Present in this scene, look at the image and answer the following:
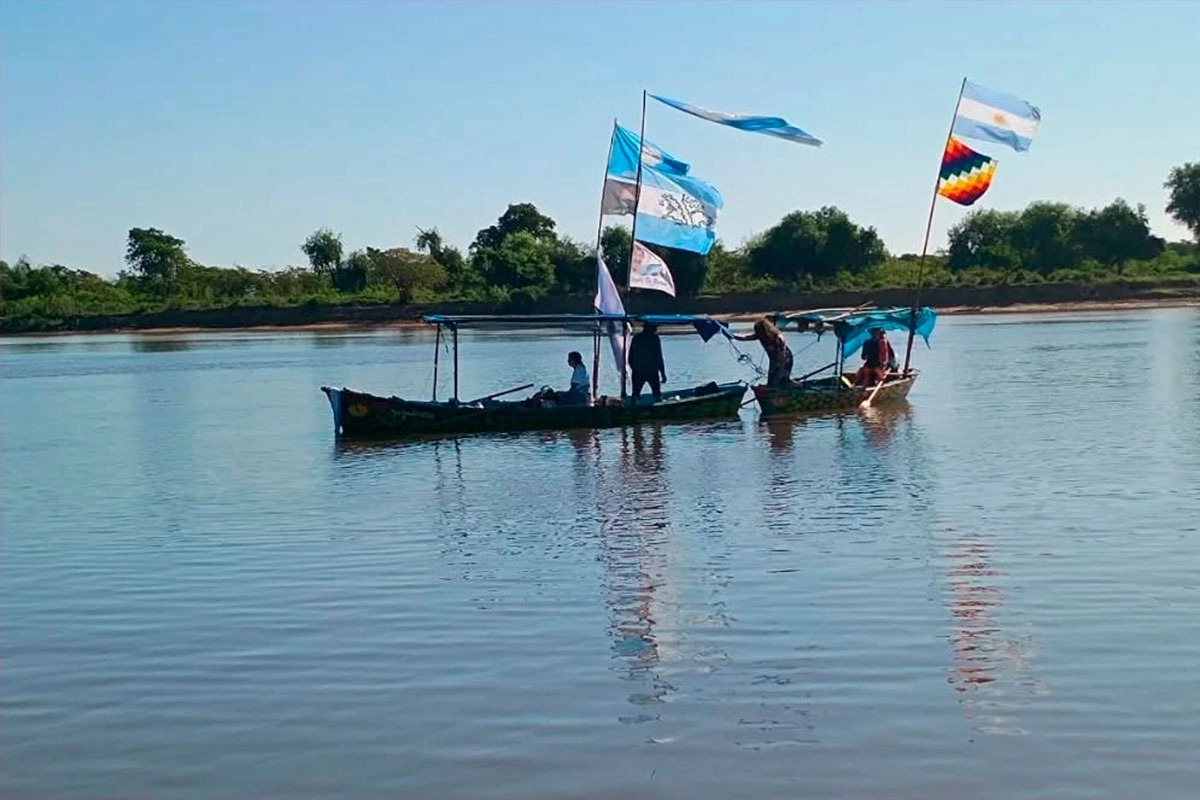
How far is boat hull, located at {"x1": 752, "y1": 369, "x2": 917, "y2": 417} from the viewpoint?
24141mm

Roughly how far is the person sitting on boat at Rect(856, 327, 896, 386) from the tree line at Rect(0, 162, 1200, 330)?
44441 millimetres

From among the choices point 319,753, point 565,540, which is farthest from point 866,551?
point 319,753

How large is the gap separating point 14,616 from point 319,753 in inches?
172

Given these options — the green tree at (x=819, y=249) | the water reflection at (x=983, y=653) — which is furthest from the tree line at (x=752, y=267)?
the water reflection at (x=983, y=653)

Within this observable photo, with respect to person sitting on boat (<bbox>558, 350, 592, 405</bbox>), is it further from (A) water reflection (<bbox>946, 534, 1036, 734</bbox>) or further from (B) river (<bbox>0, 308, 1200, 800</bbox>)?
(A) water reflection (<bbox>946, 534, 1036, 734</bbox>)

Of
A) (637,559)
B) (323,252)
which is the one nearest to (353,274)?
(323,252)

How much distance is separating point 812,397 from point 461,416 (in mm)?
5811

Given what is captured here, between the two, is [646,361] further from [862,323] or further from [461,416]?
[862,323]

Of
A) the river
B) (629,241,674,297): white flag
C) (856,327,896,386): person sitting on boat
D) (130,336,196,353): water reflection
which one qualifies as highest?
(629,241,674,297): white flag

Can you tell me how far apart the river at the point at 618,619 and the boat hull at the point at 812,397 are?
332cm

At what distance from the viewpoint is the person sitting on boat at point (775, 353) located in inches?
948

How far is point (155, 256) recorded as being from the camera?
102m

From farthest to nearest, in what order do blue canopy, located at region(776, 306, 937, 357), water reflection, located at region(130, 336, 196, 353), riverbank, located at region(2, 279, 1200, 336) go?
riverbank, located at region(2, 279, 1200, 336) → water reflection, located at region(130, 336, 196, 353) → blue canopy, located at region(776, 306, 937, 357)

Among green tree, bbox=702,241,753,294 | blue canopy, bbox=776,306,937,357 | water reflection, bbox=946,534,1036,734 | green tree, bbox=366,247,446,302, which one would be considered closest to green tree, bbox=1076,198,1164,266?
green tree, bbox=702,241,753,294
